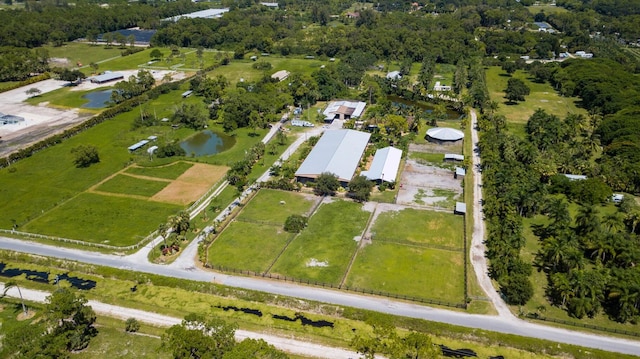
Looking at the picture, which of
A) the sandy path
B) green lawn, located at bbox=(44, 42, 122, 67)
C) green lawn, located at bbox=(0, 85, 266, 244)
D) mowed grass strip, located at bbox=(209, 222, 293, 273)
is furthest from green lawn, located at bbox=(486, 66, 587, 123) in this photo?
green lawn, located at bbox=(44, 42, 122, 67)

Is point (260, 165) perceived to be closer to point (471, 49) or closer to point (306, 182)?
point (306, 182)

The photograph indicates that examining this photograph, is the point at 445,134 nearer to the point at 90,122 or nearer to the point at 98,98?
the point at 90,122

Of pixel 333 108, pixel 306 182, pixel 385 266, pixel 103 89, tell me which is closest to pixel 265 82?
pixel 333 108

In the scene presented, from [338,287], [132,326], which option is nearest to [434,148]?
[338,287]

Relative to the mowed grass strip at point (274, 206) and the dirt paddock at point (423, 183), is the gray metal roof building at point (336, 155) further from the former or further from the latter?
the dirt paddock at point (423, 183)

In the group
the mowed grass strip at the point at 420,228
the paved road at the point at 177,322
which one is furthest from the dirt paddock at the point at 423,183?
the paved road at the point at 177,322

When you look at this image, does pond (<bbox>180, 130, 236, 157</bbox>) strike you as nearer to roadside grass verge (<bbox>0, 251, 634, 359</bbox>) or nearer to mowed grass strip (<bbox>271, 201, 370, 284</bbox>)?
mowed grass strip (<bbox>271, 201, 370, 284</bbox>)
